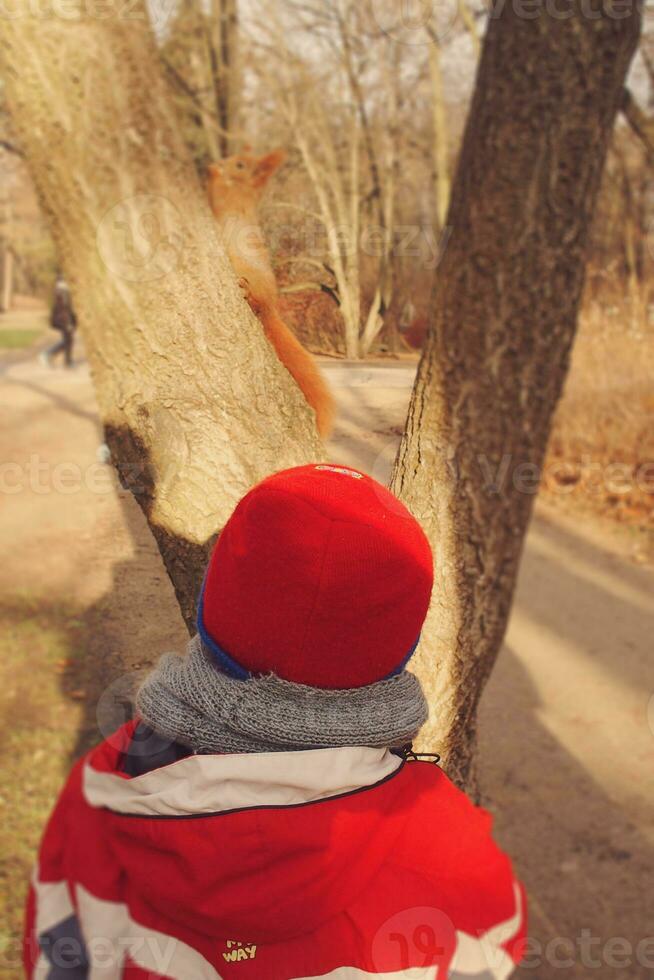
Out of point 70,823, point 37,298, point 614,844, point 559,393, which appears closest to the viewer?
point 70,823

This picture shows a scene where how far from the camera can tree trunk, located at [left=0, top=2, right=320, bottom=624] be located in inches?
49.8

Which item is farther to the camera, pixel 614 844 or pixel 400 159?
pixel 400 159

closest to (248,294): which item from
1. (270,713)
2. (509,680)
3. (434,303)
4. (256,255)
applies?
(256,255)

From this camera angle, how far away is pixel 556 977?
271 centimetres

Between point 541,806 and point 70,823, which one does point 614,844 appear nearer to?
point 541,806

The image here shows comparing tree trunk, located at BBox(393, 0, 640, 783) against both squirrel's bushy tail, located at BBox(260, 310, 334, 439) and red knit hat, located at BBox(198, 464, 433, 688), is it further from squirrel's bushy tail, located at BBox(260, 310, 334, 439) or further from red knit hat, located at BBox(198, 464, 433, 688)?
red knit hat, located at BBox(198, 464, 433, 688)

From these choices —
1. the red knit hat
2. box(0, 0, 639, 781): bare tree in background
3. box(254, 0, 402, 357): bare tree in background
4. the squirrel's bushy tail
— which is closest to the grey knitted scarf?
the red knit hat

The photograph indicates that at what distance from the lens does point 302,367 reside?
1401 millimetres

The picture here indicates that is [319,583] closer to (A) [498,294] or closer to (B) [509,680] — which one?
(A) [498,294]

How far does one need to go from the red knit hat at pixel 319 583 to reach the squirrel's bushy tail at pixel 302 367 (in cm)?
34

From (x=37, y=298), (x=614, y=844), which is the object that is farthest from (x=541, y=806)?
(x=37, y=298)

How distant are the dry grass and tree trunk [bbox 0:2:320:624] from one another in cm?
632

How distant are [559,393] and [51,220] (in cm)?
101

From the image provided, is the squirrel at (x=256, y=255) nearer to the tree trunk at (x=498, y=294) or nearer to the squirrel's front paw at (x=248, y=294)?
the squirrel's front paw at (x=248, y=294)
